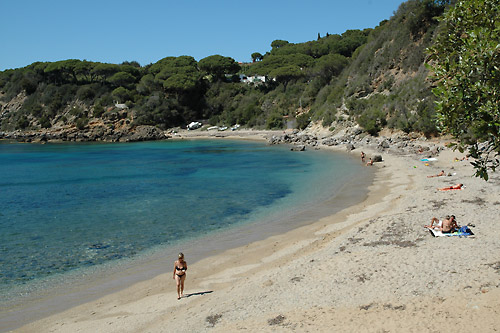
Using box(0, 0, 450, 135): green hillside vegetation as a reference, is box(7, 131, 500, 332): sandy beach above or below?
below

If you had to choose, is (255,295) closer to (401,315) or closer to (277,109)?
(401,315)

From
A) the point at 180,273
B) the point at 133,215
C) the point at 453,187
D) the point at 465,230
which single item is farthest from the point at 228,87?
the point at 180,273

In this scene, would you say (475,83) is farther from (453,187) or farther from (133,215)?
(133,215)

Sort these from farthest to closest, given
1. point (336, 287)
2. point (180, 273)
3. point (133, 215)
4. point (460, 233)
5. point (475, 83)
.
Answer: point (133, 215)
point (460, 233)
point (180, 273)
point (336, 287)
point (475, 83)

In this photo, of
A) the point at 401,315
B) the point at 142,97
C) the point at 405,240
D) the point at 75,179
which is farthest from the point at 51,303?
the point at 142,97

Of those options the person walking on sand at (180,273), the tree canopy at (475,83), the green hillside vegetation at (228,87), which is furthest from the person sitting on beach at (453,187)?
the green hillside vegetation at (228,87)

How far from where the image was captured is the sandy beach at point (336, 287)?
8.04 metres

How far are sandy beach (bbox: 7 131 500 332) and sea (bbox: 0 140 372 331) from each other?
53.2 inches

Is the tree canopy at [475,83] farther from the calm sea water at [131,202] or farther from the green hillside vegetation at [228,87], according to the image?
the green hillside vegetation at [228,87]

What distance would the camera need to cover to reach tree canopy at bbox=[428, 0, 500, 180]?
6.76 meters

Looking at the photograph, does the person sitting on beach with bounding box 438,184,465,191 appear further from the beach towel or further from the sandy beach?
the beach towel

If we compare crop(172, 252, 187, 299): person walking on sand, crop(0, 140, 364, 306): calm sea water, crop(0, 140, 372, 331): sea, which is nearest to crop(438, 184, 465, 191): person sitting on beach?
crop(0, 140, 372, 331): sea

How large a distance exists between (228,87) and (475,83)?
95.3m

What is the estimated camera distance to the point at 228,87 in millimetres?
100188
